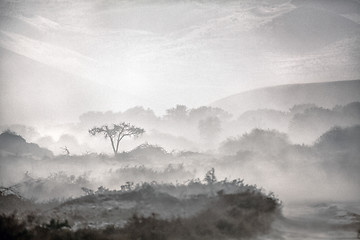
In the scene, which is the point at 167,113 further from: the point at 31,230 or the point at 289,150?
the point at 31,230

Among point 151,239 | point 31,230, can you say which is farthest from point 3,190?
point 151,239

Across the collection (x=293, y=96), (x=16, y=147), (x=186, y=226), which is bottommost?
(x=186, y=226)

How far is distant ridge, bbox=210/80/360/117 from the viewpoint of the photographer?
13212 centimetres

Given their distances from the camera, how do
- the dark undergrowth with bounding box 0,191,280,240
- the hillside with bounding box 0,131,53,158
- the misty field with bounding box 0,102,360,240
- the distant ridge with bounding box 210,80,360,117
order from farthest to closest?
1. the distant ridge with bounding box 210,80,360,117
2. the hillside with bounding box 0,131,53,158
3. the misty field with bounding box 0,102,360,240
4. the dark undergrowth with bounding box 0,191,280,240

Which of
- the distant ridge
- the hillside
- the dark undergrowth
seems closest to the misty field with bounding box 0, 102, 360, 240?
the dark undergrowth

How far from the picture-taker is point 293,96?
157750mm

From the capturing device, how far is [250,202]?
878 inches

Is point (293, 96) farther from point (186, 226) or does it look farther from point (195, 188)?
point (186, 226)

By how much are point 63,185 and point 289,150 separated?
144 ft

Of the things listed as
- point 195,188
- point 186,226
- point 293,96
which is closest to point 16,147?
point 195,188

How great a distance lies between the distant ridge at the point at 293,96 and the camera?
13212 centimetres

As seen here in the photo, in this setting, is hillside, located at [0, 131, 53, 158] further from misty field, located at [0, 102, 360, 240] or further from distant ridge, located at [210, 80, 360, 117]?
distant ridge, located at [210, 80, 360, 117]

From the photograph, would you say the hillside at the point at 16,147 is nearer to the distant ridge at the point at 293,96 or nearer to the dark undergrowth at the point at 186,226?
the dark undergrowth at the point at 186,226

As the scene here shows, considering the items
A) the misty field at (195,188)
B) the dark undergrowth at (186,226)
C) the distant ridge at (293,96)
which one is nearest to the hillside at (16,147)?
the misty field at (195,188)
